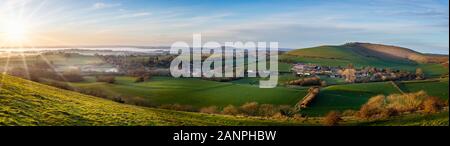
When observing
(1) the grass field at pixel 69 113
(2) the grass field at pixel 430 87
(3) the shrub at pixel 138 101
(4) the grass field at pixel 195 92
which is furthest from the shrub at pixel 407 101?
(3) the shrub at pixel 138 101

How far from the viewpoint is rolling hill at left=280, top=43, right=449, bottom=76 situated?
15970 mm

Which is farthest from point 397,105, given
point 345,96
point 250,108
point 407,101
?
point 250,108

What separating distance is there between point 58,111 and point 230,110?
18.8ft

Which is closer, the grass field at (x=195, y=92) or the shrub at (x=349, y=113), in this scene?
the shrub at (x=349, y=113)

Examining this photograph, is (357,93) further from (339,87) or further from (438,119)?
(438,119)

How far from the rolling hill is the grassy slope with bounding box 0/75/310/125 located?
7.40 meters

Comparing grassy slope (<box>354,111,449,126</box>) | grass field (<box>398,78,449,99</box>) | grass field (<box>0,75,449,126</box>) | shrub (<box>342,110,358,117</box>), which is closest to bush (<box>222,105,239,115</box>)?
grass field (<box>0,75,449,126</box>)

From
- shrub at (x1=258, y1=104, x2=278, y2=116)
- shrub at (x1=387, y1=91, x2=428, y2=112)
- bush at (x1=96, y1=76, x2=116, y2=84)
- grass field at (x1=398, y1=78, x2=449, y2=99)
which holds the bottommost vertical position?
shrub at (x1=258, y1=104, x2=278, y2=116)

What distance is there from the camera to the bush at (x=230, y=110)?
13534mm

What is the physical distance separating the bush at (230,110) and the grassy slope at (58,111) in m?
2.84

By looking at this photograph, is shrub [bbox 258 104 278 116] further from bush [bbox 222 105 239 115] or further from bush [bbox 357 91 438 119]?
bush [bbox 357 91 438 119]

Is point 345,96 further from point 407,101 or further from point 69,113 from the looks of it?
point 69,113

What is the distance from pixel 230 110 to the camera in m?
13.8

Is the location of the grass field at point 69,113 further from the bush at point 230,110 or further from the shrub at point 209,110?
the bush at point 230,110
